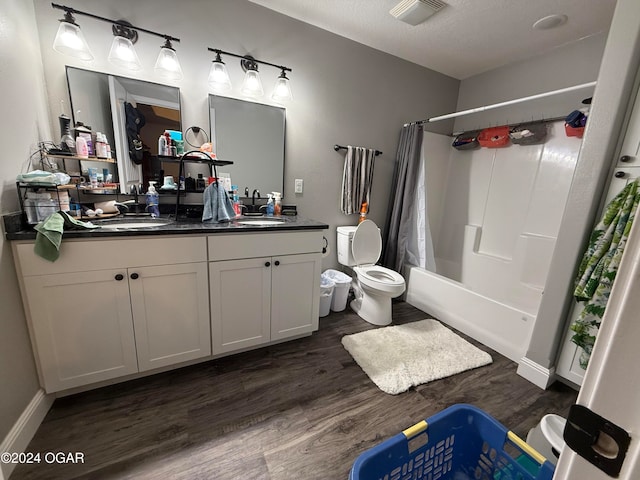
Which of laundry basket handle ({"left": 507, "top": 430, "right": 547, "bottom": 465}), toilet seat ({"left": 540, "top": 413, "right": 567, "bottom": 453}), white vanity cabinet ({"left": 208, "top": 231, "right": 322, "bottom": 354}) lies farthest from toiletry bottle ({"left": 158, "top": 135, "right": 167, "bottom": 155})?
toilet seat ({"left": 540, "top": 413, "right": 567, "bottom": 453})

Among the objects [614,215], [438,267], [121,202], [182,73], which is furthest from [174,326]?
[438,267]

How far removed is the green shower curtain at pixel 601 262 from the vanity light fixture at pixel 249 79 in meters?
2.12

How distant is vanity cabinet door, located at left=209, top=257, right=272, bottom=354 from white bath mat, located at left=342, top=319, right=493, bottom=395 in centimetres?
71

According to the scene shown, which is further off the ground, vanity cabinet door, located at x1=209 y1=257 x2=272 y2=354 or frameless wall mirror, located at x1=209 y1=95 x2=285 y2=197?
frameless wall mirror, located at x1=209 y1=95 x2=285 y2=197

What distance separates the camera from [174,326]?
1541 mm

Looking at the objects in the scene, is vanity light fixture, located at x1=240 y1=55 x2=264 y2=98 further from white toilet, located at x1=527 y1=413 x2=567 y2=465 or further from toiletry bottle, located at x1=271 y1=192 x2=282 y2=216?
white toilet, located at x1=527 y1=413 x2=567 y2=465

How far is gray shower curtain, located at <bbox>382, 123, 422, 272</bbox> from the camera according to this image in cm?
263

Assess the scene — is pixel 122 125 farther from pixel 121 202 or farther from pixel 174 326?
pixel 174 326

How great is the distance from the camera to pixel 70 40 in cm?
143

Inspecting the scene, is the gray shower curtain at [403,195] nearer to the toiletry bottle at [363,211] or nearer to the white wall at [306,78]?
the white wall at [306,78]

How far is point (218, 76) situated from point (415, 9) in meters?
1.44

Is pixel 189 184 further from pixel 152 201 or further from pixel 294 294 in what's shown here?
pixel 294 294

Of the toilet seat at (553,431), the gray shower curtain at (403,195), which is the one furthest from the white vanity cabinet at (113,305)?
the gray shower curtain at (403,195)

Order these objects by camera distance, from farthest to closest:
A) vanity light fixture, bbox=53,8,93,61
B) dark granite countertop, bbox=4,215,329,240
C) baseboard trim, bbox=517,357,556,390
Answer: baseboard trim, bbox=517,357,556,390 < vanity light fixture, bbox=53,8,93,61 < dark granite countertop, bbox=4,215,329,240
